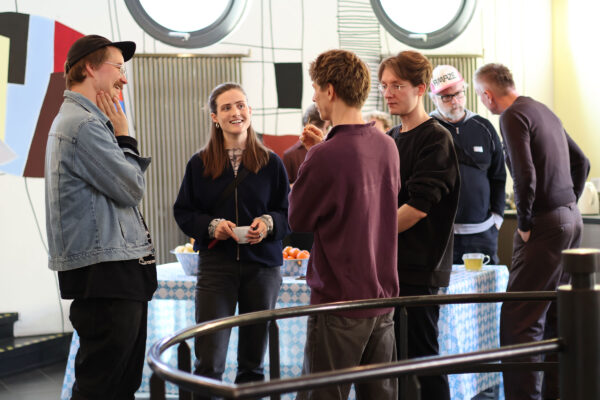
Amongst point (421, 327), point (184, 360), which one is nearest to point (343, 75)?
point (421, 327)

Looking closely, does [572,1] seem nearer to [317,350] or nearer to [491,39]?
[491,39]

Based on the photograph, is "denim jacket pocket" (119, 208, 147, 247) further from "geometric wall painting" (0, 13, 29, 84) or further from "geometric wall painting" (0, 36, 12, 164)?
"geometric wall painting" (0, 13, 29, 84)

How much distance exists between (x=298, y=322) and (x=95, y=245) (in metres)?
1.63

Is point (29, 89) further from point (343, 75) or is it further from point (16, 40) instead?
point (343, 75)

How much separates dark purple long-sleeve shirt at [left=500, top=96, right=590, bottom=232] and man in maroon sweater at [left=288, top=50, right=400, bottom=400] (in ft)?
5.02

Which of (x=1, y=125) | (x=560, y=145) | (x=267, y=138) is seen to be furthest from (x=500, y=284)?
(x=1, y=125)

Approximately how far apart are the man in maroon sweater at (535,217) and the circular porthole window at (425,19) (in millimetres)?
3247

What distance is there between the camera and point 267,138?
21.7 ft

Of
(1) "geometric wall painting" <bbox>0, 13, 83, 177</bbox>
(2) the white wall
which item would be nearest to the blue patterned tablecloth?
(2) the white wall

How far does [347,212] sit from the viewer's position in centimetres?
220

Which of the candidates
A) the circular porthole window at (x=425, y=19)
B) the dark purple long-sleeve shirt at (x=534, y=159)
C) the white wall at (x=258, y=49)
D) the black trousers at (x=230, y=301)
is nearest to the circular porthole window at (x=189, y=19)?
the white wall at (x=258, y=49)

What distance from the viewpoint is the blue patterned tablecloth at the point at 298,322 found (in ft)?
11.8

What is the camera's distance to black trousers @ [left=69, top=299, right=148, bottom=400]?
2.31 m

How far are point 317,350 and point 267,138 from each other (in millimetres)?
4586
